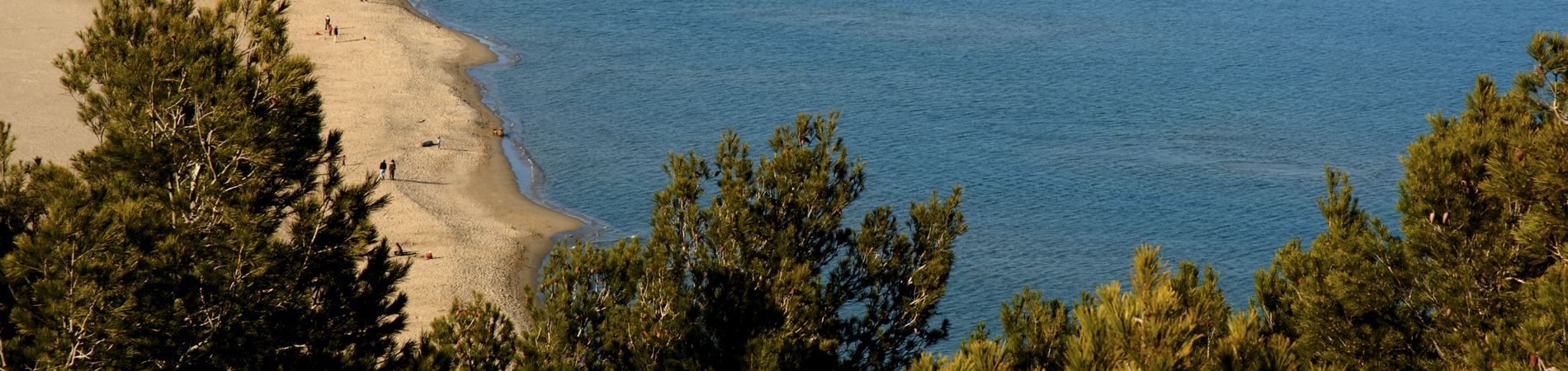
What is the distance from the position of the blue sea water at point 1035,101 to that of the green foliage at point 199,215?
125 ft

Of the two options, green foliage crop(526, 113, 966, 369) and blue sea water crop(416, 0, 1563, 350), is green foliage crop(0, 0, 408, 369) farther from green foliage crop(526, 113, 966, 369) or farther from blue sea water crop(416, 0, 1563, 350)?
blue sea water crop(416, 0, 1563, 350)

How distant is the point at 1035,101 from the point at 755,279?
68391 mm

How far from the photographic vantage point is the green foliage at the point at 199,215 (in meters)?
13.7

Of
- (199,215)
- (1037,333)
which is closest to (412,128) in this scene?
(199,215)

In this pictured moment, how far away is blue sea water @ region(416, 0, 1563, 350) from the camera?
6638 cm

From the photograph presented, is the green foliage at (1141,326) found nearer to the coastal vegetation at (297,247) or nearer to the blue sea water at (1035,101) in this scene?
the coastal vegetation at (297,247)

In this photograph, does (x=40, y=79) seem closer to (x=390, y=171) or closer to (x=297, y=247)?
(x=390, y=171)

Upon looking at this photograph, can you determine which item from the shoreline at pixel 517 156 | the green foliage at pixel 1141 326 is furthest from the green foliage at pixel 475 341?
the shoreline at pixel 517 156

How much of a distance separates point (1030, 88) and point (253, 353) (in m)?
80.4

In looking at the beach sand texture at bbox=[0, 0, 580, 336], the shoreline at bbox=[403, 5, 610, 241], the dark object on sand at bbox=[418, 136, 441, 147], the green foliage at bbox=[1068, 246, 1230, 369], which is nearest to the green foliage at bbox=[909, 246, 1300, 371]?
the green foliage at bbox=[1068, 246, 1230, 369]

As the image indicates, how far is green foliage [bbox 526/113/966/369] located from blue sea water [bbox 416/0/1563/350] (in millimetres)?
27163

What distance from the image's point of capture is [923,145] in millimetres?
78750

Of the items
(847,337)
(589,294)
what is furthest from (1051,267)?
(589,294)

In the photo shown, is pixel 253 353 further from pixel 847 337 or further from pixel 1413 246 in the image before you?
pixel 1413 246
